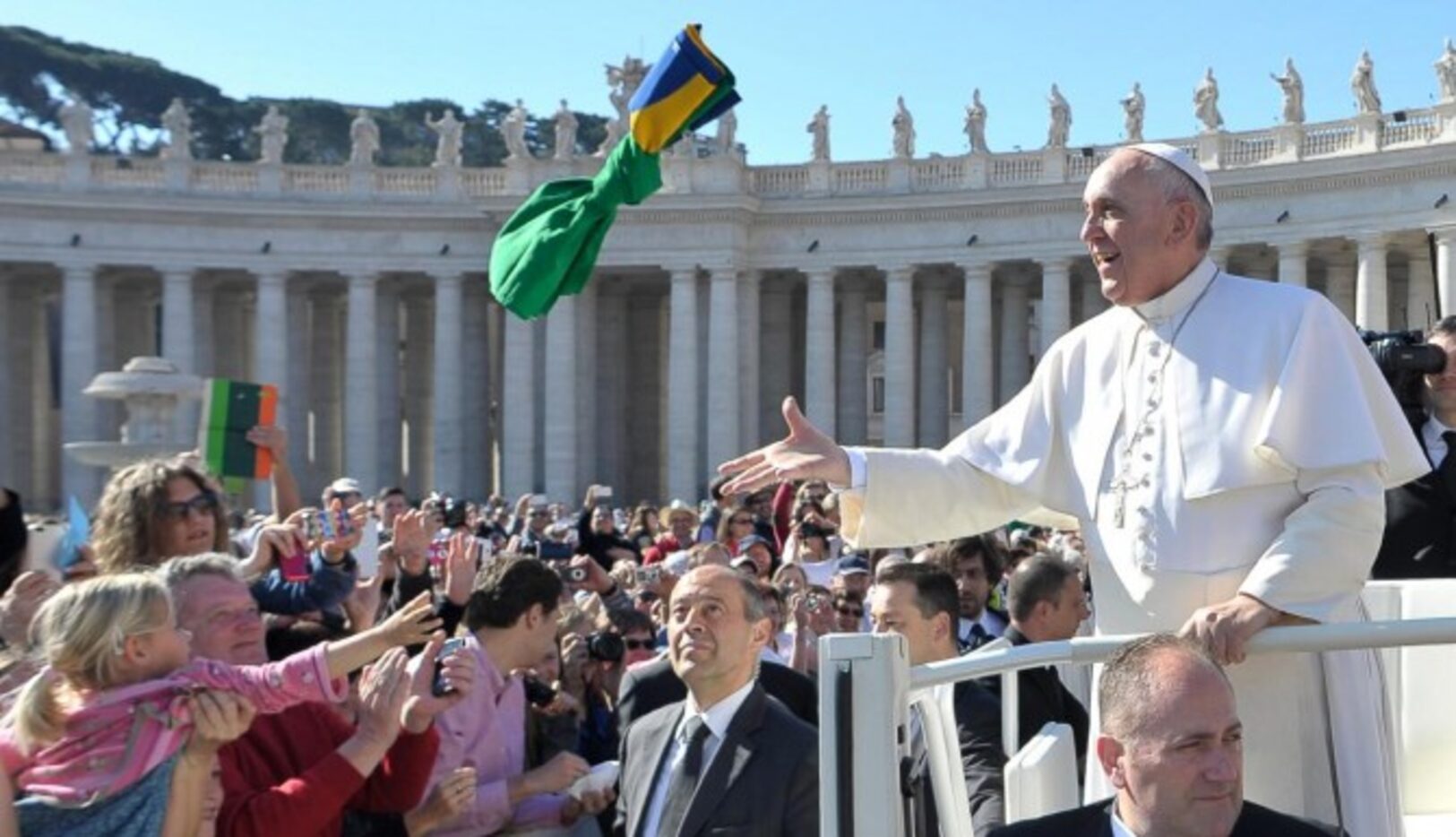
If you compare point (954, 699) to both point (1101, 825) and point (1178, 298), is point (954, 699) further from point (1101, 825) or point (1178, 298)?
point (1101, 825)

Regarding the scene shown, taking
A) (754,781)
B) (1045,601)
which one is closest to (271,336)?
(1045,601)

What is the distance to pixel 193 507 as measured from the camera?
8.57 metres

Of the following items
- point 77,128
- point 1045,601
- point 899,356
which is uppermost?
point 77,128

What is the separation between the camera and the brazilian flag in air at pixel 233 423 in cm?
1881

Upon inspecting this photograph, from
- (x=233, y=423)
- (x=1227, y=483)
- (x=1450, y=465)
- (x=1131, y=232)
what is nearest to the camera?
(x=1227, y=483)

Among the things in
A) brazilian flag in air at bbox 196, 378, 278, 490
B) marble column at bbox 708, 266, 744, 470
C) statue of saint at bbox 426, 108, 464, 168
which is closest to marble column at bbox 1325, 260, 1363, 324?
marble column at bbox 708, 266, 744, 470

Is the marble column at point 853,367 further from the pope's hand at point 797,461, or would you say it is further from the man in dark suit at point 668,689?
the pope's hand at point 797,461

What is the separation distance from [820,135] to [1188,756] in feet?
180

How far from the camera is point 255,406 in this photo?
64.3ft

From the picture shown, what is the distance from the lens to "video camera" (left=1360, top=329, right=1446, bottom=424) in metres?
8.61

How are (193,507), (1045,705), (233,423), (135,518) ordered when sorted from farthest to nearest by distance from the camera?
(233,423) → (193,507) → (135,518) → (1045,705)

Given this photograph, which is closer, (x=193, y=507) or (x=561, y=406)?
(x=193, y=507)

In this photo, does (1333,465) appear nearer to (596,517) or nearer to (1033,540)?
(1033,540)

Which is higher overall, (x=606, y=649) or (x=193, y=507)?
(x=193, y=507)
